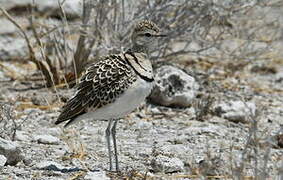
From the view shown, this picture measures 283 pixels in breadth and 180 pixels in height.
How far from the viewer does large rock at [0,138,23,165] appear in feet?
14.6

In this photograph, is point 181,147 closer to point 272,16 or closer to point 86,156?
point 86,156

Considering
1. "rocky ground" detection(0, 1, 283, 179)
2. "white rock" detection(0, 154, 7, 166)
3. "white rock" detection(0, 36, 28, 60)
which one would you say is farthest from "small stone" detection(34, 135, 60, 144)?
"white rock" detection(0, 36, 28, 60)

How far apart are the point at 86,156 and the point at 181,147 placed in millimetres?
818

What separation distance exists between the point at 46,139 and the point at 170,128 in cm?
126

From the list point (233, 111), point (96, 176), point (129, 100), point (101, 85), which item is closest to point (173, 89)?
point (233, 111)

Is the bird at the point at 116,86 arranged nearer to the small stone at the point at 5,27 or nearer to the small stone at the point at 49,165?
the small stone at the point at 49,165

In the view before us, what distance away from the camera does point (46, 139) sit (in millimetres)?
5211

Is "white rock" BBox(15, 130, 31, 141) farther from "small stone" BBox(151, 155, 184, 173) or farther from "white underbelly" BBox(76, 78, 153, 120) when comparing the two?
"small stone" BBox(151, 155, 184, 173)

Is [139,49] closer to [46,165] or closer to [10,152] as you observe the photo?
[46,165]

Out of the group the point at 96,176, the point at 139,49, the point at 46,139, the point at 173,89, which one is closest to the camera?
the point at 96,176

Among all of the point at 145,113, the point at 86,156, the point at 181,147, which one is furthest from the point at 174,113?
the point at 86,156

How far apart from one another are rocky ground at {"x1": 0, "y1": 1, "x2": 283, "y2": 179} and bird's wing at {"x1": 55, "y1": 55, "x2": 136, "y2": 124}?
1.28 feet

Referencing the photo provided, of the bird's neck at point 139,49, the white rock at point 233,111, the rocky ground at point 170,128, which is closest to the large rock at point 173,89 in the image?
the rocky ground at point 170,128

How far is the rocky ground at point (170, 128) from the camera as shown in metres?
4.39
